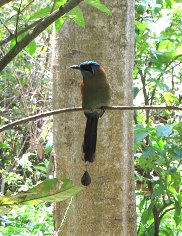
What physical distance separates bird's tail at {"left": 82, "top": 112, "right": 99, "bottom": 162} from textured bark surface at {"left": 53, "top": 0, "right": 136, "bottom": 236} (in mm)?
Result: 347

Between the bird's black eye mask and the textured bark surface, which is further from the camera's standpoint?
the textured bark surface

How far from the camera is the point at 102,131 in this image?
179 cm

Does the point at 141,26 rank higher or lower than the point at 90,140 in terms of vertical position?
higher

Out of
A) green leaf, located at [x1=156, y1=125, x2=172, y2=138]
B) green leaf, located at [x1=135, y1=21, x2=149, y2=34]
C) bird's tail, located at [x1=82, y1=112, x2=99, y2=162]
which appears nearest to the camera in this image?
bird's tail, located at [x1=82, y1=112, x2=99, y2=162]

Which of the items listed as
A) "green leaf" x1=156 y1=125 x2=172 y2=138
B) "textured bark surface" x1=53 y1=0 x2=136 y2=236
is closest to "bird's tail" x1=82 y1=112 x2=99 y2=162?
"textured bark surface" x1=53 y1=0 x2=136 y2=236

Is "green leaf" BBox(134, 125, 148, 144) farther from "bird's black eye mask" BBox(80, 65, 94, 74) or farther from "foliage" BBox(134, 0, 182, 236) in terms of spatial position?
"bird's black eye mask" BBox(80, 65, 94, 74)

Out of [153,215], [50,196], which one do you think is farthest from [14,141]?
[50,196]

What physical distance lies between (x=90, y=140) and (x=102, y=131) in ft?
1.60

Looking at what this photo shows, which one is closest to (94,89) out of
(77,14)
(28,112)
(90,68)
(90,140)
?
(90,68)

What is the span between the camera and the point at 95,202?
177 centimetres

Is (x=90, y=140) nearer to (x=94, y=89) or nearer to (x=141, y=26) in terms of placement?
(x=94, y=89)

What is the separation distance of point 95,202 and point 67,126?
281 mm

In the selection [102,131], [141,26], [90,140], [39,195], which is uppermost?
[141,26]

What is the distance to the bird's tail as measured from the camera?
125 centimetres
